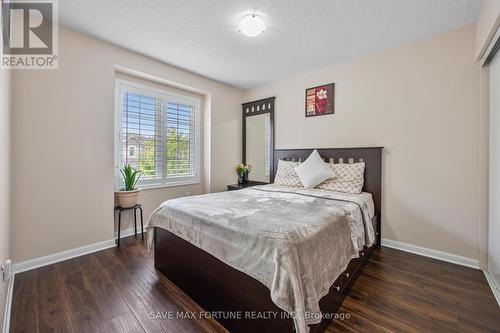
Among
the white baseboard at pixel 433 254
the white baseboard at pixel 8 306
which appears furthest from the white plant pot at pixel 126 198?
the white baseboard at pixel 433 254

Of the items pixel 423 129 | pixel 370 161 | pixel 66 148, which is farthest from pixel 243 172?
pixel 423 129

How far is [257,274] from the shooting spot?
4.18ft

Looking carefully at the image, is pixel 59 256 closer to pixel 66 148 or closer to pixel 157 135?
pixel 66 148

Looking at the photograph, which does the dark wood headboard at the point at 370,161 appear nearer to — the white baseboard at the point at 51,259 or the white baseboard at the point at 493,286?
the white baseboard at the point at 493,286

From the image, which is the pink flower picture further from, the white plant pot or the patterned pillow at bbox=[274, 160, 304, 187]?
the white plant pot

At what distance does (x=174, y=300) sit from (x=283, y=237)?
1.21 meters

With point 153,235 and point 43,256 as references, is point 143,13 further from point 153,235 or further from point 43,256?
point 43,256

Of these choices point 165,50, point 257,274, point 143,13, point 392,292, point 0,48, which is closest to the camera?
point 257,274

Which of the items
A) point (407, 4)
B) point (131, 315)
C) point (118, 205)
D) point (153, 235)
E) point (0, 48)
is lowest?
point (131, 315)

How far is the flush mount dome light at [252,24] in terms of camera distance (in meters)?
2.19

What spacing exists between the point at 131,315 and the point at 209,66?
3335 millimetres

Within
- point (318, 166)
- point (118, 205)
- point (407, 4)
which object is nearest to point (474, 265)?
point (318, 166)

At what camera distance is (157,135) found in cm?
350

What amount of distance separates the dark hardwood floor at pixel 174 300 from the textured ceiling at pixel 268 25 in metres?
2.65
